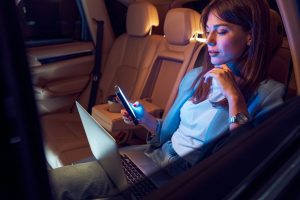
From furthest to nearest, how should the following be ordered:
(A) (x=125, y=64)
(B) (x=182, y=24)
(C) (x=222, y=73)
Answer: (A) (x=125, y=64)
(B) (x=182, y=24)
(C) (x=222, y=73)

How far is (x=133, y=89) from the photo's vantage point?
229cm

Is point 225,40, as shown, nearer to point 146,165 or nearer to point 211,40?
point 211,40

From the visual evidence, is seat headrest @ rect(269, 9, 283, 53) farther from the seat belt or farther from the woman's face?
the seat belt

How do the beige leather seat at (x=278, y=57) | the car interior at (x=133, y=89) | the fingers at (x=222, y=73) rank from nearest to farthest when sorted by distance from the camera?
1. the car interior at (x=133, y=89)
2. the fingers at (x=222, y=73)
3. the beige leather seat at (x=278, y=57)

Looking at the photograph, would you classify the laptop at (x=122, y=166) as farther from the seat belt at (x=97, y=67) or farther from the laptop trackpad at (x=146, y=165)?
the seat belt at (x=97, y=67)

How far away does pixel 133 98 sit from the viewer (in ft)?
7.36

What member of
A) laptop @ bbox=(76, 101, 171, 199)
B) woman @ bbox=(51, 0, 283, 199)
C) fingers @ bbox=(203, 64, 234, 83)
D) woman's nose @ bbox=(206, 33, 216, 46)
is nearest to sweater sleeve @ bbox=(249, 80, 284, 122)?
woman @ bbox=(51, 0, 283, 199)

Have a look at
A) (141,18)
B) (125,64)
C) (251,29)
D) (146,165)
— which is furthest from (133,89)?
(251,29)

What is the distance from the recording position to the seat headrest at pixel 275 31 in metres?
1.29

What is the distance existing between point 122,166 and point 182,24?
3.44 ft

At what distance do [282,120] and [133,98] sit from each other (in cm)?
131

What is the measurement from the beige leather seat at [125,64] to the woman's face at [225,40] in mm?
982

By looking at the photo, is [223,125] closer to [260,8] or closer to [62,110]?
[260,8]

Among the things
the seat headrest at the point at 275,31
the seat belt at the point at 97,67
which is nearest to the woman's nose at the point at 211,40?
the seat headrest at the point at 275,31
